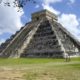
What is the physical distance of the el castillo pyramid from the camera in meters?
55.5

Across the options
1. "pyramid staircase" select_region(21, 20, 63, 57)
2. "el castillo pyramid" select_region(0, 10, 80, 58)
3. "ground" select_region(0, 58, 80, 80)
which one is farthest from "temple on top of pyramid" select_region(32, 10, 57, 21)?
"ground" select_region(0, 58, 80, 80)

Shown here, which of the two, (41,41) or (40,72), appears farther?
(41,41)

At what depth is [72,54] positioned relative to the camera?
55.3m

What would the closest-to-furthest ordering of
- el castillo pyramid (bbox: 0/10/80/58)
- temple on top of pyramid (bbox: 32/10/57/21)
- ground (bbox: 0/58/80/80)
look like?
1. ground (bbox: 0/58/80/80)
2. el castillo pyramid (bbox: 0/10/80/58)
3. temple on top of pyramid (bbox: 32/10/57/21)

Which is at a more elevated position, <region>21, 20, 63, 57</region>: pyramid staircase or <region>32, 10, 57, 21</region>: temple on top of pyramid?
<region>32, 10, 57, 21</region>: temple on top of pyramid

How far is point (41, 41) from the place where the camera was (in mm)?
60406

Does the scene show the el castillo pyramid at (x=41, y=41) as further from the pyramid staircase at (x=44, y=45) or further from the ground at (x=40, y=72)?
the ground at (x=40, y=72)

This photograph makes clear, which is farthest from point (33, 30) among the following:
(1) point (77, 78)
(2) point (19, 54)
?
(1) point (77, 78)

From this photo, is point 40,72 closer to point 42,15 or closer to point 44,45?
point 44,45

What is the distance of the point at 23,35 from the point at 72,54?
18487 mm

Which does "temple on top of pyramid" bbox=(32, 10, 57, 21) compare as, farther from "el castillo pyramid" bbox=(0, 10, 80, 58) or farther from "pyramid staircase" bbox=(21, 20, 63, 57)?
"pyramid staircase" bbox=(21, 20, 63, 57)

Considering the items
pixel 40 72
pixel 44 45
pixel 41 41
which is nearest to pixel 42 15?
pixel 41 41

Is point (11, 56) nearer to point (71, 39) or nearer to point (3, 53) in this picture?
point (3, 53)

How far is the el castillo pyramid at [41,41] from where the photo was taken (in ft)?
182
